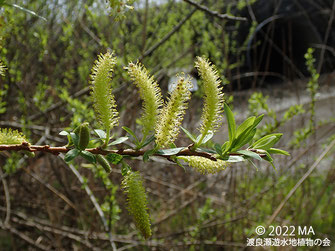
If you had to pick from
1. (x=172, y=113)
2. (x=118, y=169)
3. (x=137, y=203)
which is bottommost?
(x=118, y=169)

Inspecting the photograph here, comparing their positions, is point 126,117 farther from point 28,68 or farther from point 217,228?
point 217,228

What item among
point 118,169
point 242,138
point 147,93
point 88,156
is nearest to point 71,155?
point 88,156

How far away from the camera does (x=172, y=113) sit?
49 cm

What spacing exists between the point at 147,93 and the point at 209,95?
0.27 ft

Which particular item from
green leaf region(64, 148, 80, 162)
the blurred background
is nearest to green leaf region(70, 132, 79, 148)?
green leaf region(64, 148, 80, 162)

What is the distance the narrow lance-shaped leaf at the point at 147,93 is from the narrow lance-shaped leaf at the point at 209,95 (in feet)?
0.21

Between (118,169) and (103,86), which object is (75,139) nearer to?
(103,86)

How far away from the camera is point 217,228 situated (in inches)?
89.1

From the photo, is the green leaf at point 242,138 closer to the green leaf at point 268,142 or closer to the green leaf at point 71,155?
the green leaf at point 268,142

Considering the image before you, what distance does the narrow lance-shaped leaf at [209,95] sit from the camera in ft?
1.62

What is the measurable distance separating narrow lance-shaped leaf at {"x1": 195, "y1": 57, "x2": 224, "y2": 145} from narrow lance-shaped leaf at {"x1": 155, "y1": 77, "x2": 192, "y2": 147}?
24 millimetres

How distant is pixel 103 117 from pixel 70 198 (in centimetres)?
172

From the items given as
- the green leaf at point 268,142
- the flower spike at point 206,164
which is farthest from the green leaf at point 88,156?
the green leaf at point 268,142

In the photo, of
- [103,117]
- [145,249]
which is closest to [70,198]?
[145,249]
